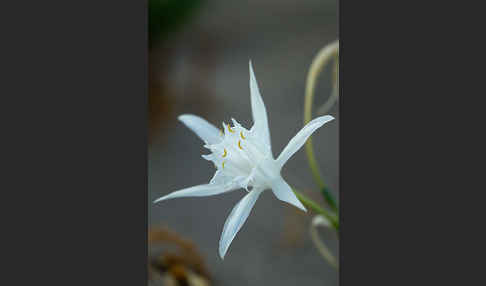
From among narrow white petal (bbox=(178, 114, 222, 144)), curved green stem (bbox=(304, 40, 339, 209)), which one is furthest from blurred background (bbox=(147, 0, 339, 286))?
narrow white petal (bbox=(178, 114, 222, 144))

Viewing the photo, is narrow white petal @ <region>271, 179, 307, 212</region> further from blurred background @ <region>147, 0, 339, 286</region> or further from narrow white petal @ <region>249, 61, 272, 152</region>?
blurred background @ <region>147, 0, 339, 286</region>

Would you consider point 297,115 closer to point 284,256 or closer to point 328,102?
point 328,102

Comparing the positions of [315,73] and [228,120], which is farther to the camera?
[228,120]

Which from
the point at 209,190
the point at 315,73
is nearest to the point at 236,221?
the point at 209,190

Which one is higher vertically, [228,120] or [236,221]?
[228,120]

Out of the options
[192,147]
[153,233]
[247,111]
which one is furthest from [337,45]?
[153,233]

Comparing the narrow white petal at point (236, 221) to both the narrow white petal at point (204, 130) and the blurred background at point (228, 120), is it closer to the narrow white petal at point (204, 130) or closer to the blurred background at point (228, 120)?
the narrow white petal at point (204, 130)

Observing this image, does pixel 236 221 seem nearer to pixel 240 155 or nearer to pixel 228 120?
pixel 240 155

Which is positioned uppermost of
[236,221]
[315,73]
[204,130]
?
[315,73]

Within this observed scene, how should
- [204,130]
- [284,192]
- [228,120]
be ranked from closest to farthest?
[284,192] → [204,130] → [228,120]
